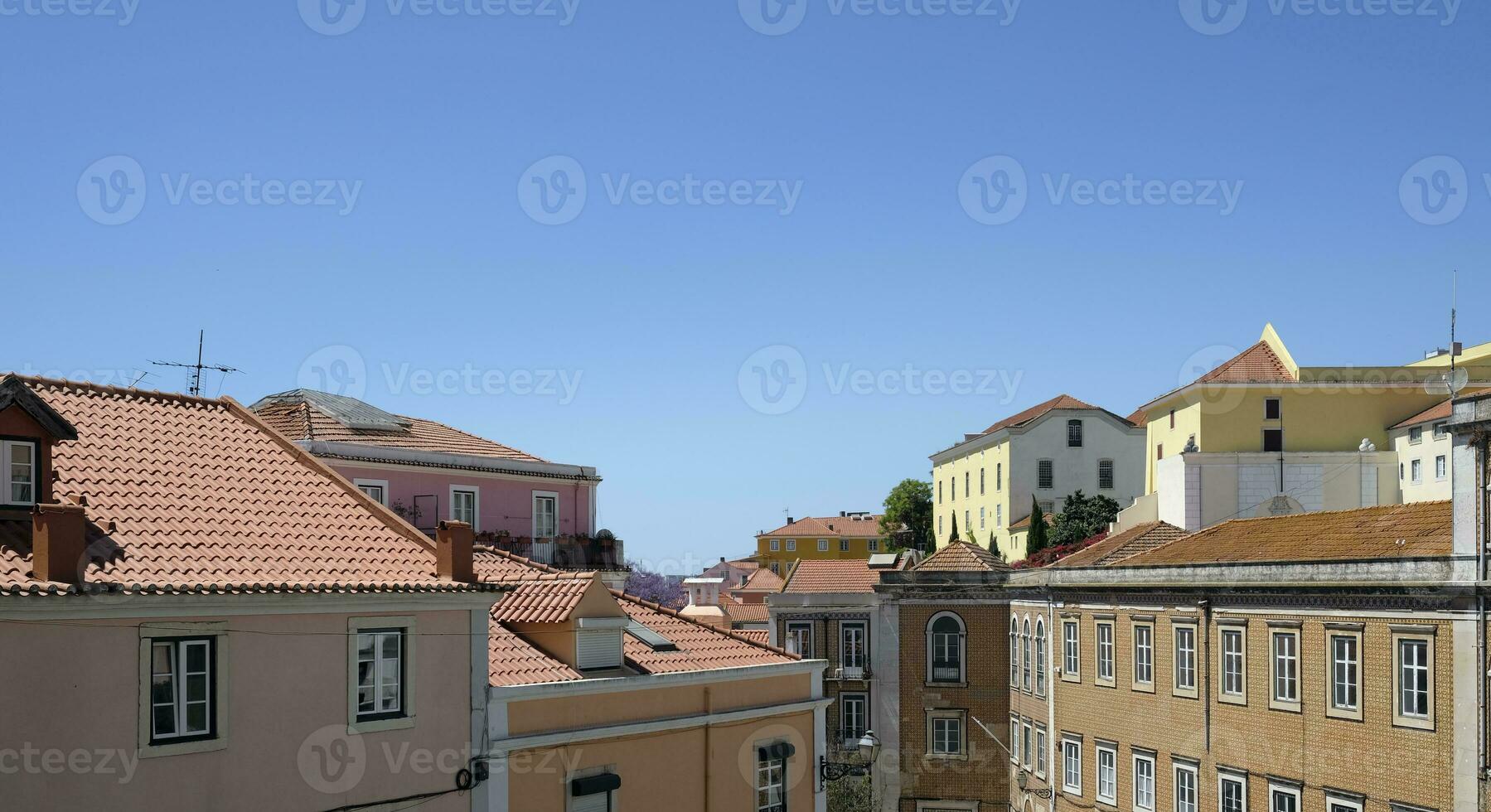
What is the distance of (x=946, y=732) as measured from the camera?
1880 inches

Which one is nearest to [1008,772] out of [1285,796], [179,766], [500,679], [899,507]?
[1285,796]

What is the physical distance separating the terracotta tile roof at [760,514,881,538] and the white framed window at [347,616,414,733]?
12083 cm

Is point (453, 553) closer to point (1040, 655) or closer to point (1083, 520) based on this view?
point (1040, 655)

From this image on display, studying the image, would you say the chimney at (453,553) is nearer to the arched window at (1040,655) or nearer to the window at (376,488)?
the window at (376,488)

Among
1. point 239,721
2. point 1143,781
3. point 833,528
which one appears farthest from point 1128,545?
point 833,528

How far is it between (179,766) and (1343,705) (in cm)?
2256

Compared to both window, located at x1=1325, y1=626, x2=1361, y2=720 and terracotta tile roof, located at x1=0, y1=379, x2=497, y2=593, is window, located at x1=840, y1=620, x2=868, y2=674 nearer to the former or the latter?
window, located at x1=1325, y1=626, x2=1361, y2=720

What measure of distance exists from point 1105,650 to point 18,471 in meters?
30.3

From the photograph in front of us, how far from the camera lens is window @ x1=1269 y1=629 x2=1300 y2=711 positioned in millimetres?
29266

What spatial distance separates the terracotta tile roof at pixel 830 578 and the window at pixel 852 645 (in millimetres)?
1583

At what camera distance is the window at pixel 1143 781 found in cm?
3569

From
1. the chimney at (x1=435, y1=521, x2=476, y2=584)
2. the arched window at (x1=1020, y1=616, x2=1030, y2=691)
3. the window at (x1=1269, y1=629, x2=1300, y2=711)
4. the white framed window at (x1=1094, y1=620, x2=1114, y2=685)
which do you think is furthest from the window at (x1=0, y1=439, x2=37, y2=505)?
the arched window at (x1=1020, y1=616, x2=1030, y2=691)

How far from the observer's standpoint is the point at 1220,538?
122ft

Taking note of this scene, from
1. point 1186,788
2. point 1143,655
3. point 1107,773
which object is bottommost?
point 1107,773
